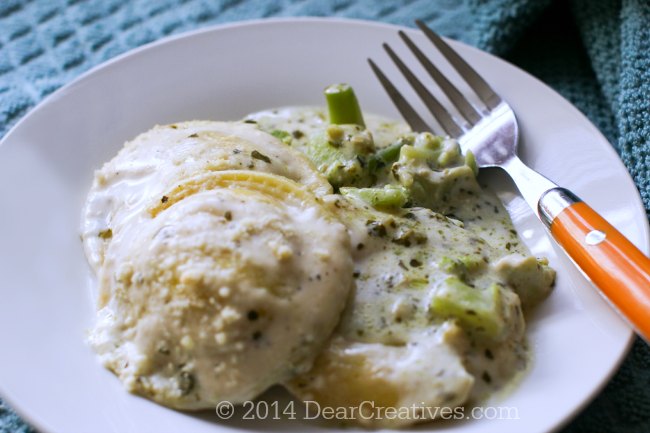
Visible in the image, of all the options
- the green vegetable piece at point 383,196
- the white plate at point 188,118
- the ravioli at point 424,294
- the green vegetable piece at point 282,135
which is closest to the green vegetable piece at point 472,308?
the ravioli at point 424,294

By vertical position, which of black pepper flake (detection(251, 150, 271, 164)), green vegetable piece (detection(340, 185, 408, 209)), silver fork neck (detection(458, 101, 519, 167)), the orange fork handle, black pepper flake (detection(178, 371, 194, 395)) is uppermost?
black pepper flake (detection(251, 150, 271, 164))

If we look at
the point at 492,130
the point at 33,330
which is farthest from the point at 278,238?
the point at 492,130

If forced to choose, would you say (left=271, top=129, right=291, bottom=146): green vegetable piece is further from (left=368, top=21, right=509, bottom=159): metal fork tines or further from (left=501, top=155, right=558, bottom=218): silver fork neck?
(left=501, top=155, right=558, bottom=218): silver fork neck

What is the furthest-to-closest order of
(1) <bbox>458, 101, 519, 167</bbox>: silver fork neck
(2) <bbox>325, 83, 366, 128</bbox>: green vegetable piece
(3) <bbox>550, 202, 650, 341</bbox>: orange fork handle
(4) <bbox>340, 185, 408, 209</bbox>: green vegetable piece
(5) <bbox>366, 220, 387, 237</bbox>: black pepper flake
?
(2) <bbox>325, 83, 366, 128</bbox>: green vegetable piece → (1) <bbox>458, 101, 519, 167</bbox>: silver fork neck → (4) <bbox>340, 185, 408, 209</bbox>: green vegetable piece → (5) <bbox>366, 220, 387, 237</bbox>: black pepper flake → (3) <bbox>550, 202, 650, 341</bbox>: orange fork handle

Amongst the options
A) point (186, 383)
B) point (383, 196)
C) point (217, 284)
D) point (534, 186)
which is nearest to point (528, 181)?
point (534, 186)

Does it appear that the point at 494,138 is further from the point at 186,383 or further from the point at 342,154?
the point at 186,383

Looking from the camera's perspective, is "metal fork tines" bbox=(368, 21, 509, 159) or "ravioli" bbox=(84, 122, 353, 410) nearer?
"ravioli" bbox=(84, 122, 353, 410)

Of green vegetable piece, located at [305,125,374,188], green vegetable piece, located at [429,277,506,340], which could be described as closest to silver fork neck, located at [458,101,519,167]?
green vegetable piece, located at [305,125,374,188]
